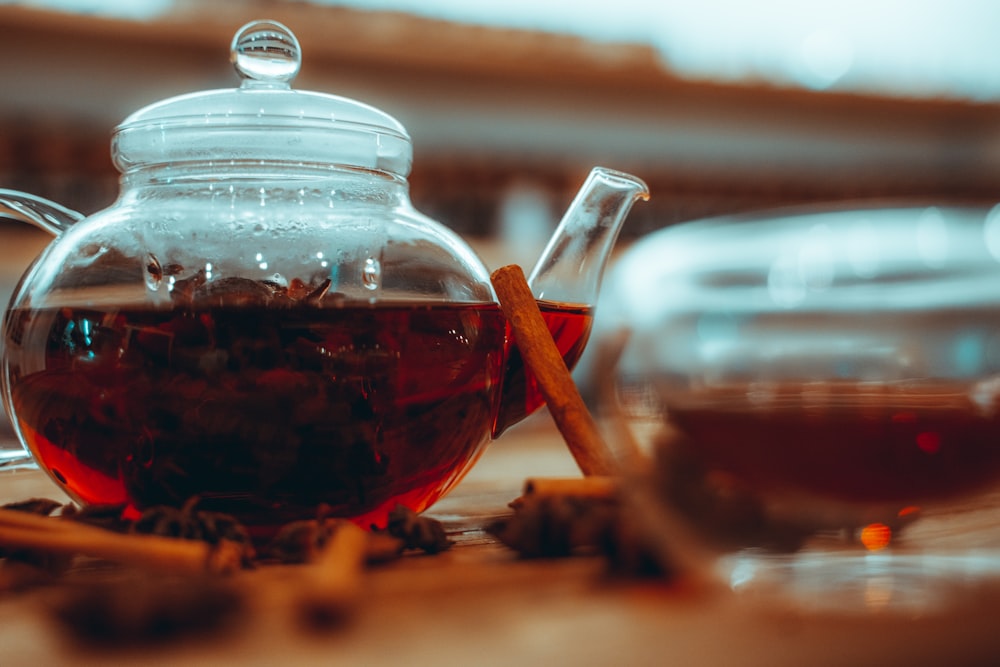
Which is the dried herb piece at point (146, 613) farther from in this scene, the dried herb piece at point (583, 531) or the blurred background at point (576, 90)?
the blurred background at point (576, 90)

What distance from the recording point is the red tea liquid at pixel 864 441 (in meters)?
0.38

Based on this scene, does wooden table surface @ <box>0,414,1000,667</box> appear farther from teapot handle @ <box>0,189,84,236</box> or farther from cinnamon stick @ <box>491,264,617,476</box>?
teapot handle @ <box>0,189,84,236</box>

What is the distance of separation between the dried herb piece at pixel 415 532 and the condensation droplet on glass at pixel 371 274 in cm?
14

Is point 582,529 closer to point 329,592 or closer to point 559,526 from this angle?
point 559,526

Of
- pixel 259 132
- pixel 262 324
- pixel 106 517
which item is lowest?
pixel 106 517

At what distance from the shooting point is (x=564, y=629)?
0.31m

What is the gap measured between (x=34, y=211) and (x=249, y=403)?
26cm

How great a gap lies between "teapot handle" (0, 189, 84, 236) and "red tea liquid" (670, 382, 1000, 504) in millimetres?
464

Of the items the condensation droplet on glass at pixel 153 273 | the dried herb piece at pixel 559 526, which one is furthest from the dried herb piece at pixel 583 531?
the condensation droplet on glass at pixel 153 273

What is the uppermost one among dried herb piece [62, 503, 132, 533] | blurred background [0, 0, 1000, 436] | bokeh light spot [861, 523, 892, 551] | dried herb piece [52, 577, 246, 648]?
blurred background [0, 0, 1000, 436]

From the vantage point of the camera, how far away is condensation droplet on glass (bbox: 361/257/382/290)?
0.55 meters

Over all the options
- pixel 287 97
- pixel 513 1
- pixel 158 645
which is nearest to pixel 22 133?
pixel 513 1

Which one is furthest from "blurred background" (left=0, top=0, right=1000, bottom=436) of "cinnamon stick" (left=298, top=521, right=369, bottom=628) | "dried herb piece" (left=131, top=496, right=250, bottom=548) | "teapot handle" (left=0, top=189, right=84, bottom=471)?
"cinnamon stick" (left=298, top=521, right=369, bottom=628)

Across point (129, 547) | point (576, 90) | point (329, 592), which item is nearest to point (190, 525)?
point (129, 547)
